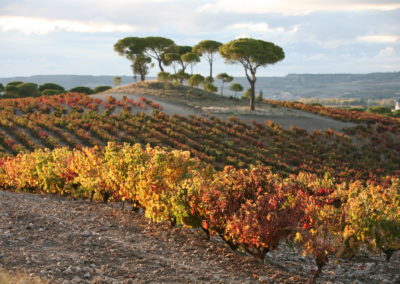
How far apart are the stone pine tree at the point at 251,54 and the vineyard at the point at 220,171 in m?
9.93

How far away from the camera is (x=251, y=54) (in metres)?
40.6

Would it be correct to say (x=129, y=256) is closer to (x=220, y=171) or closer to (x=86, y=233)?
(x=86, y=233)

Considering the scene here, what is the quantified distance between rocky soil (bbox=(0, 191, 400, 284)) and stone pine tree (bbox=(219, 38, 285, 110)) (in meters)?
30.7

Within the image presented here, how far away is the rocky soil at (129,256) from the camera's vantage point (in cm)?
639

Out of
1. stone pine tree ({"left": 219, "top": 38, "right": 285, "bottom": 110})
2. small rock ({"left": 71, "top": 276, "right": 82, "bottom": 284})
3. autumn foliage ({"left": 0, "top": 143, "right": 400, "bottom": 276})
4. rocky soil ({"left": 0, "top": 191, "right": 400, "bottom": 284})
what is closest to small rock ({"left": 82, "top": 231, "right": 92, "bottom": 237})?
rocky soil ({"left": 0, "top": 191, "right": 400, "bottom": 284})

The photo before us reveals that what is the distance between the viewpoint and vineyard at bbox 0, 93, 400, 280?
7402 millimetres

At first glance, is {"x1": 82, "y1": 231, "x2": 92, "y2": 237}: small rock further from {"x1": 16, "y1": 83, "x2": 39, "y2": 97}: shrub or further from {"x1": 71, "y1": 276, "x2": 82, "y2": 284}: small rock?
{"x1": 16, "y1": 83, "x2": 39, "y2": 97}: shrub

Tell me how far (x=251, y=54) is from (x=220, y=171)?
1105 inches

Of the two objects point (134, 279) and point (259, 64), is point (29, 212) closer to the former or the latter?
point (134, 279)

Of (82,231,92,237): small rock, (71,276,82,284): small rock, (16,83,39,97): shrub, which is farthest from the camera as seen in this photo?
(16,83,39,97): shrub

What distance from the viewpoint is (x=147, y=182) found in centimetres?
973

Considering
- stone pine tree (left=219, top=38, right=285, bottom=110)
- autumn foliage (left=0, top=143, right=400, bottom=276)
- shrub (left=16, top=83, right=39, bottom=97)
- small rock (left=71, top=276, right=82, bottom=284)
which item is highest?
stone pine tree (left=219, top=38, right=285, bottom=110)

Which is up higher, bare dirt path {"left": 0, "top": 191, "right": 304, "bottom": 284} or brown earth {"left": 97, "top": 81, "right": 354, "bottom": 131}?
brown earth {"left": 97, "top": 81, "right": 354, "bottom": 131}

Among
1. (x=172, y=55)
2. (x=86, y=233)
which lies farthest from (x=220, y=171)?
(x=172, y=55)
